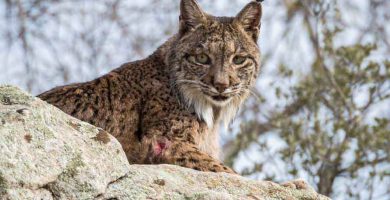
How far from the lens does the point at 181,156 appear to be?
7.23 m

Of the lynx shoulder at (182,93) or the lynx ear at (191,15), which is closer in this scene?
the lynx shoulder at (182,93)

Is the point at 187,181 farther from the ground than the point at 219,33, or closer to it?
closer to it

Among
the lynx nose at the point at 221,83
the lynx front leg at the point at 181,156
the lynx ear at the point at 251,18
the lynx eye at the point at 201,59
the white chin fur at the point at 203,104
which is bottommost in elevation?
the lynx front leg at the point at 181,156

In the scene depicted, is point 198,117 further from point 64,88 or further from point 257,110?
point 257,110

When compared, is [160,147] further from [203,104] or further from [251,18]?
[251,18]

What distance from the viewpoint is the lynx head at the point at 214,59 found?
777 cm

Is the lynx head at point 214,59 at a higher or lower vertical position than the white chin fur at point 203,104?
higher

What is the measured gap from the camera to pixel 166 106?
7766 mm

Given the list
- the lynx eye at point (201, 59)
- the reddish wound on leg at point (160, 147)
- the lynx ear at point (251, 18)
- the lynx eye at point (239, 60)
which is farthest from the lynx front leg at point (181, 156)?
the lynx ear at point (251, 18)

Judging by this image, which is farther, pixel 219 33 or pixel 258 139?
pixel 258 139

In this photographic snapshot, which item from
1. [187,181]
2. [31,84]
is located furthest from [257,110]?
[187,181]

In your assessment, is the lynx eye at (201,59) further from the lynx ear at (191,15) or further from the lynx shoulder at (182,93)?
the lynx ear at (191,15)

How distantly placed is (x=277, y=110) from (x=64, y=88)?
5.67m

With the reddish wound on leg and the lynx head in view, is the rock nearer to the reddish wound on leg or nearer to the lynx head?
the reddish wound on leg
